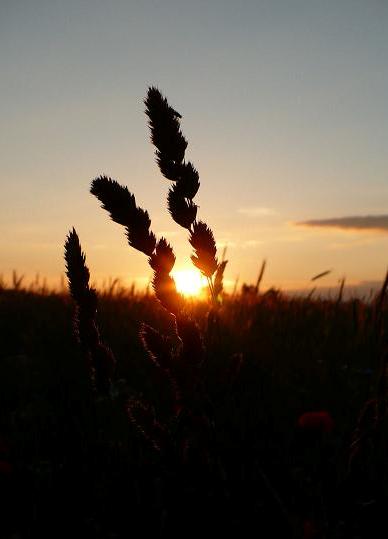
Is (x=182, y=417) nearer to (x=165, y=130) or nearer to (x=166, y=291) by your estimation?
(x=166, y=291)

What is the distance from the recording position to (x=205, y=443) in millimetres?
1678

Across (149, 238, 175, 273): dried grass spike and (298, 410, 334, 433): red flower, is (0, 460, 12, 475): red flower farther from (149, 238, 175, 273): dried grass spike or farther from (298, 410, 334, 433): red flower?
(149, 238, 175, 273): dried grass spike

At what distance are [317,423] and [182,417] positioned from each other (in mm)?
1306

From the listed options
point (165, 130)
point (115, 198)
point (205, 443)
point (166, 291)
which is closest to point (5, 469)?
point (205, 443)

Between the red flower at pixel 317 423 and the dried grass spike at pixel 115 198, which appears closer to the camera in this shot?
the dried grass spike at pixel 115 198

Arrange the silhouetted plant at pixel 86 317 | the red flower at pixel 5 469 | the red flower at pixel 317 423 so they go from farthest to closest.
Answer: the red flower at pixel 317 423
the red flower at pixel 5 469
the silhouetted plant at pixel 86 317

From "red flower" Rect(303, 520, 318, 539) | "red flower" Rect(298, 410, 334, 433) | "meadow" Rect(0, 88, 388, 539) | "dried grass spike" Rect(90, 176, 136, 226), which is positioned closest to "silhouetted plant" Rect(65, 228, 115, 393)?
"meadow" Rect(0, 88, 388, 539)

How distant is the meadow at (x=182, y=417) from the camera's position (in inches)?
60.2

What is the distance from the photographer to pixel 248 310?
618 cm

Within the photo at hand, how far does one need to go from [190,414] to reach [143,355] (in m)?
2.88

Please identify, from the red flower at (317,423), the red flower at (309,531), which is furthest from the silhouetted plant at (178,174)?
the red flower at (317,423)

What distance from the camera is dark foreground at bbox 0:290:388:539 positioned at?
1.85 metres

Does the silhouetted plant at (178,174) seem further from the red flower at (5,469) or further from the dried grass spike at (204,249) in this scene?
the red flower at (5,469)

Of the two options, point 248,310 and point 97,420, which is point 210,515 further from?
point 248,310
